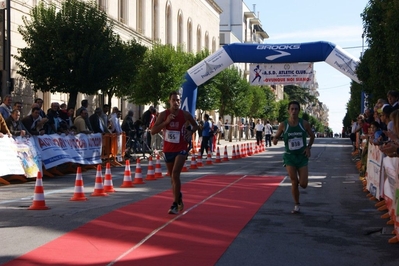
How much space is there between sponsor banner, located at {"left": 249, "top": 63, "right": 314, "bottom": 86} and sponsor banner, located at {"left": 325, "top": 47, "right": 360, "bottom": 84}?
139 inches

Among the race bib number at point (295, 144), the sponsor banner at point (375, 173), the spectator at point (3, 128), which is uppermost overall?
the spectator at point (3, 128)

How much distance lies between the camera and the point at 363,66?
2503 cm

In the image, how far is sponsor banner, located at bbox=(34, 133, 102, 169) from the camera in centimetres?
1838

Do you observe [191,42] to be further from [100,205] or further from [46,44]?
[100,205]

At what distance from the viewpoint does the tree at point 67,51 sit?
87.2 feet

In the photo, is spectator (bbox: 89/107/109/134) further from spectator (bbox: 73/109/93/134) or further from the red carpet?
the red carpet

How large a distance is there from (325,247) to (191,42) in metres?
52.6

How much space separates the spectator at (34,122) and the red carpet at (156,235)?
5.92 meters

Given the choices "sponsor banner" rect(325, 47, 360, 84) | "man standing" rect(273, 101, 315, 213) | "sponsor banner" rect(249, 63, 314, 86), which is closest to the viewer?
"man standing" rect(273, 101, 315, 213)

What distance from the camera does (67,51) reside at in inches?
1048

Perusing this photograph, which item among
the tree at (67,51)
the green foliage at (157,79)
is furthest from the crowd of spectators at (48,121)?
the green foliage at (157,79)

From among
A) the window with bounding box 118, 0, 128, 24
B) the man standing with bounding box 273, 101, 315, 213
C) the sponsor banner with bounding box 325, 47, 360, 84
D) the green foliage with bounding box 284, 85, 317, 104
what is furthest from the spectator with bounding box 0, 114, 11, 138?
the green foliage with bounding box 284, 85, 317, 104

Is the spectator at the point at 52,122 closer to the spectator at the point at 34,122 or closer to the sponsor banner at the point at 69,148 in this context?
the sponsor banner at the point at 69,148

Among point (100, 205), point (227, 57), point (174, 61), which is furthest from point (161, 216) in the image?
point (174, 61)
